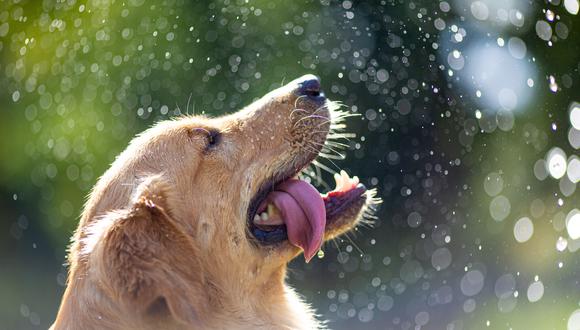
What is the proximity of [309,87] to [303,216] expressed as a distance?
0.64 m

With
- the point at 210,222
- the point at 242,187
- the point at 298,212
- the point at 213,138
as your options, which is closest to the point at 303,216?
the point at 298,212

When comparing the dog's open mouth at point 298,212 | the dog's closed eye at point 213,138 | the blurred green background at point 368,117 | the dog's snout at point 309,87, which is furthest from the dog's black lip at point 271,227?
the blurred green background at point 368,117

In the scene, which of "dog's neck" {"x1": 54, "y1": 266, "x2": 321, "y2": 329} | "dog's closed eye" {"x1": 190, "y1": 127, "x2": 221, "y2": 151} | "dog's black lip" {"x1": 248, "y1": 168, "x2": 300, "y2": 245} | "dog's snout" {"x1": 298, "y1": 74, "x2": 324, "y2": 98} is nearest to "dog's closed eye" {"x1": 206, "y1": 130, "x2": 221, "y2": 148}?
"dog's closed eye" {"x1": 190, "y1": 127, "x2": 221, "y2": 151}

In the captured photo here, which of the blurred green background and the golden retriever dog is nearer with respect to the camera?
the golden retriever dog

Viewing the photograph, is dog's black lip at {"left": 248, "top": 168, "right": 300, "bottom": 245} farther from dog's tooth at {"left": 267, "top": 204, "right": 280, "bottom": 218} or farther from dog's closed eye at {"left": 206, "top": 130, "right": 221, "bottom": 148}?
Result: dog's closed eye at {"left": 206, "top": 130, "right": 221, "bottom": 148}

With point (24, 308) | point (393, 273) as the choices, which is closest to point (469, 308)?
point (393, 273)

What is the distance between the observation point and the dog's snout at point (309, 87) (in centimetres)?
363

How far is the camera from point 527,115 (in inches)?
334

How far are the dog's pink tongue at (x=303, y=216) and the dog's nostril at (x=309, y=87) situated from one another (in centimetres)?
47

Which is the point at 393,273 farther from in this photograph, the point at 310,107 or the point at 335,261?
the point at 310,107

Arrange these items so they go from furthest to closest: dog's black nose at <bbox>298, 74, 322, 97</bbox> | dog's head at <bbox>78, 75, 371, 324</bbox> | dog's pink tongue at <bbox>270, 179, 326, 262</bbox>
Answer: dog's black nose at <bbox>298, 74, 322, 97</bbox>
dog's pink tongue at <bbox>270, 179, 326, 262</bbox>
dog's head at <bbox>78, 75, 371, 324</bbox>

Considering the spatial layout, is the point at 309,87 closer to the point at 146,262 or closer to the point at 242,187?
the point at 242,187

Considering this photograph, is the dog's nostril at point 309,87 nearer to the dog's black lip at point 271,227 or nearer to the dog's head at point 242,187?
the dog's head at point 242,187

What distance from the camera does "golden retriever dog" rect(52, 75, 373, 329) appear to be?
2.71 meters
